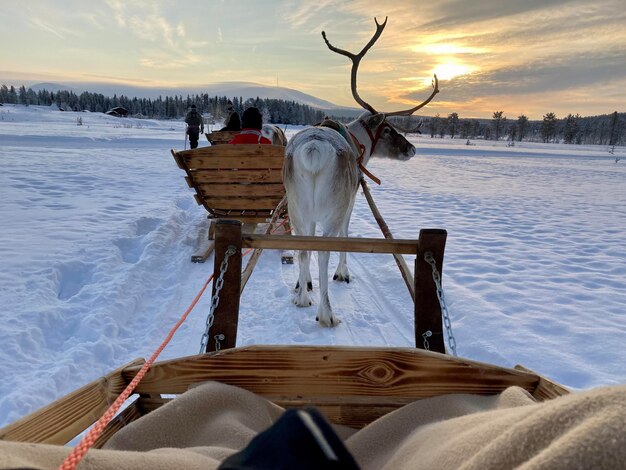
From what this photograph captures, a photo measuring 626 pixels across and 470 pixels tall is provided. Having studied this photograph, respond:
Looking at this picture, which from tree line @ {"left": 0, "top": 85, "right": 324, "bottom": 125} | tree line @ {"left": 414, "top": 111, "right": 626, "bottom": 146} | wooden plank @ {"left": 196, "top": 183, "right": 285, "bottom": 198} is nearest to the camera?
wooden plank @ {"left": 196, "top": 183, "right": 285, "bottom": 198}

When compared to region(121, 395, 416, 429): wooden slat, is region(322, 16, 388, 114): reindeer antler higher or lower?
higher

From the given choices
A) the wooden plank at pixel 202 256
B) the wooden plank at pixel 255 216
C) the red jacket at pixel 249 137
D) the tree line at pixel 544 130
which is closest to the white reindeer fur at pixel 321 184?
the wooden plank at pixel 202 256

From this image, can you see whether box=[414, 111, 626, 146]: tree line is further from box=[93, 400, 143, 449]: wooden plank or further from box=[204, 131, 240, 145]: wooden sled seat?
A: box=[93, 400, 143, 449]: wooden plank

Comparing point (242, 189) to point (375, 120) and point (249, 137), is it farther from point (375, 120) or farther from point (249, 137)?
point (375, 120)

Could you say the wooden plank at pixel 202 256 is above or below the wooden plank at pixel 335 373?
below

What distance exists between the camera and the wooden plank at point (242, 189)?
22.1 ft

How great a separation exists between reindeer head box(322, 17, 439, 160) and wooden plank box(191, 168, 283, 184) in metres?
1.60

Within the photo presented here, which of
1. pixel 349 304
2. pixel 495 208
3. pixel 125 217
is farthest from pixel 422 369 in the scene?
pixel 495 208

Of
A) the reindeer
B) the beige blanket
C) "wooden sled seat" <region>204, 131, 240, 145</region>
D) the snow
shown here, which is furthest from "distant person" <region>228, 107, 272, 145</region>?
the beige blanket

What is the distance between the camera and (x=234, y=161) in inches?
255

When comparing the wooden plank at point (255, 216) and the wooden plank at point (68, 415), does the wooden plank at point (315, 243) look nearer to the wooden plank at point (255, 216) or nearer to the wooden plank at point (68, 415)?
the wooden plank at point (68, 415)

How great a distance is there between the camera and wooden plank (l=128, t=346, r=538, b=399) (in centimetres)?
180

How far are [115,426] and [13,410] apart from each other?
159 centimetres

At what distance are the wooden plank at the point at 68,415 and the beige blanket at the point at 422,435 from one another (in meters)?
0.22
